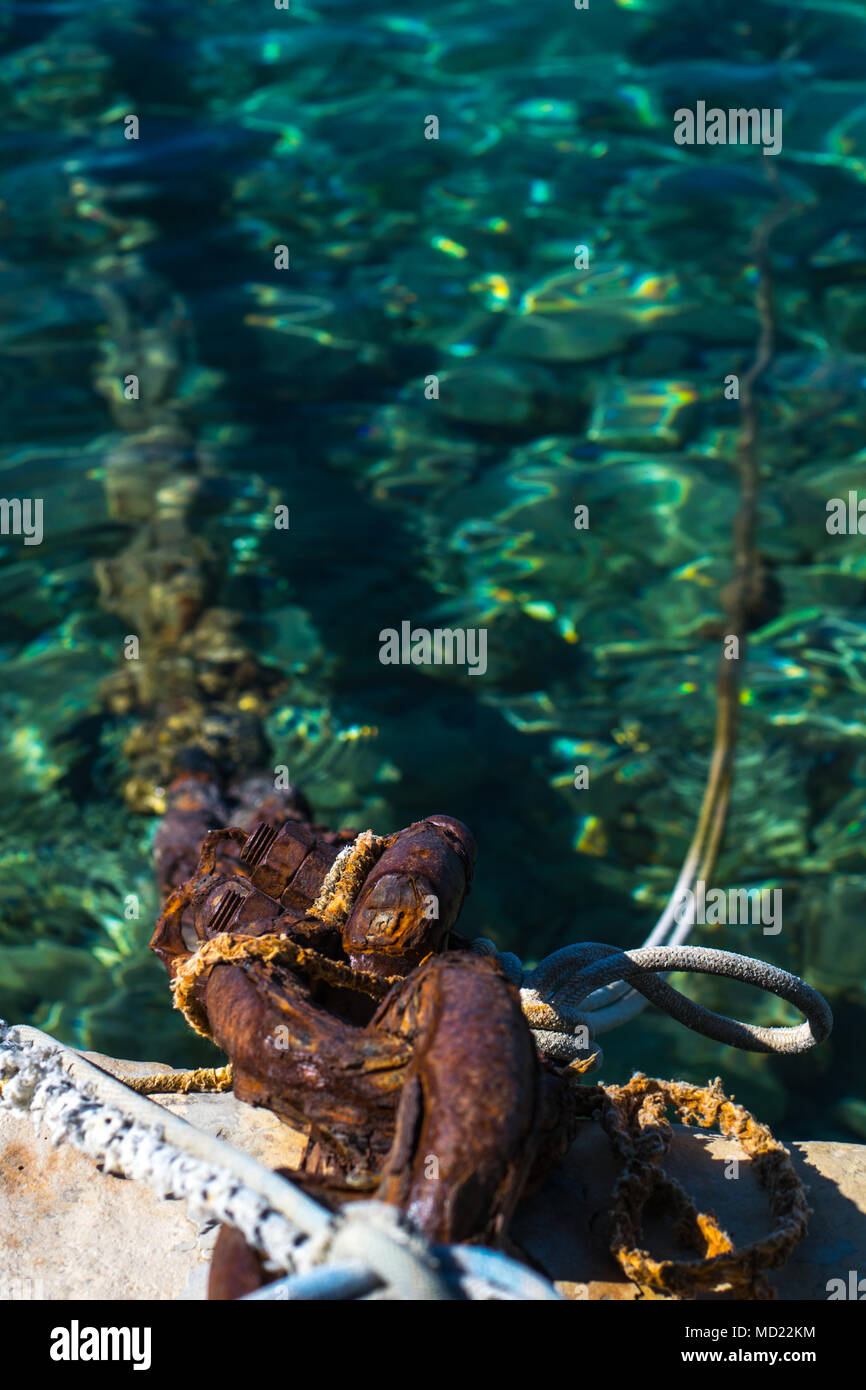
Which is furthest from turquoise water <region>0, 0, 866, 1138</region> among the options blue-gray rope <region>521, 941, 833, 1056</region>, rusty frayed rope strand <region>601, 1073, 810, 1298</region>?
rusty frayed rope strand <region>601, 1073, 810, 1298</region>

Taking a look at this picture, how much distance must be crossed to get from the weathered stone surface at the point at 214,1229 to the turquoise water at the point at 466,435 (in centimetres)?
177

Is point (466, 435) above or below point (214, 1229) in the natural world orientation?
above

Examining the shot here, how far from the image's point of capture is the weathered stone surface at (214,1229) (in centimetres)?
161

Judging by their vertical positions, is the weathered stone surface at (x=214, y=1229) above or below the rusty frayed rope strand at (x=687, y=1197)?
below

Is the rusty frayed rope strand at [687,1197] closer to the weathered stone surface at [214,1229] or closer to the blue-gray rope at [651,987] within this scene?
the weathered stone surface at [214,1229]

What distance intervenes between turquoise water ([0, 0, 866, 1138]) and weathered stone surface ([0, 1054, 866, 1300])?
69.8 inches

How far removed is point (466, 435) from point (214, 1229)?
4.78 m

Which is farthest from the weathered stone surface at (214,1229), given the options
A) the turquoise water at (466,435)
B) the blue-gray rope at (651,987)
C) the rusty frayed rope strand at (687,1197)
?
the turquoise water at (466,435)

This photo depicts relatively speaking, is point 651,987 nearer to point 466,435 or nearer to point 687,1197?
point 687,1197

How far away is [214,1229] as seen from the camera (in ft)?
5.53

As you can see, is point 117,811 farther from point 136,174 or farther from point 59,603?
point 136,174

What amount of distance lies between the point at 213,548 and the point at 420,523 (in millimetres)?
996

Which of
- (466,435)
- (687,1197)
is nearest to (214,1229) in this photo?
(687,1197)

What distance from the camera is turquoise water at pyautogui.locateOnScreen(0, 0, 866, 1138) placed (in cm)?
410
